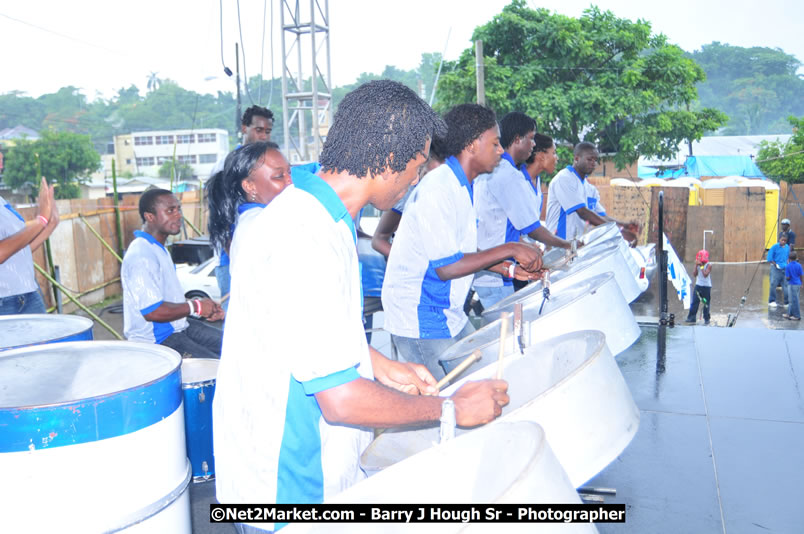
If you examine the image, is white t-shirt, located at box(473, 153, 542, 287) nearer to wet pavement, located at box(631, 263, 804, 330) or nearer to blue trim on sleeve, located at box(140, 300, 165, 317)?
blue trim on sleeve, located at box(140, 300, 165, 317)

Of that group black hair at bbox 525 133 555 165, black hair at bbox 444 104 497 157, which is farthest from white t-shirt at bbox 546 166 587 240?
black hair at bbox 444 104 497 157

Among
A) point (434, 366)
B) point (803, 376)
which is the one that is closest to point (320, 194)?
point (434, 366)

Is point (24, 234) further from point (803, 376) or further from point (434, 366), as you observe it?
point (803, 376)

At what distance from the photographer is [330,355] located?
81 centimetres

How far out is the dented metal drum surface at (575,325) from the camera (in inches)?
60.9

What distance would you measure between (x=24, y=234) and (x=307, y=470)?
164 centimetres

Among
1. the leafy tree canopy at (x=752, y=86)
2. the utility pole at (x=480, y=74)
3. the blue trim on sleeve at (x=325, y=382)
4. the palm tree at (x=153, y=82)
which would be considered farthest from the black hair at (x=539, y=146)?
the palm tree at (x=153, y=82)

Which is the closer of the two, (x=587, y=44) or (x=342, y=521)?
(x=342, y=521)

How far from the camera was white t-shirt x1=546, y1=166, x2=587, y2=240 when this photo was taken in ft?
12.6

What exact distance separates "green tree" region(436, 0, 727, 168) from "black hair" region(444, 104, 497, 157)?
11.7 metres

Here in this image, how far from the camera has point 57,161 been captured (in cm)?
2423

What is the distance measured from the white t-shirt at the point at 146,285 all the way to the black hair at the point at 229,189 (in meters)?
0.24

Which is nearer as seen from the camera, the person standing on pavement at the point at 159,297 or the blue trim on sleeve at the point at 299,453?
the blue trim on sleeve at the point at 299,453

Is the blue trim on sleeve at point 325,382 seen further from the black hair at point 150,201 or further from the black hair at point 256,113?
the black hair at point 256,113
